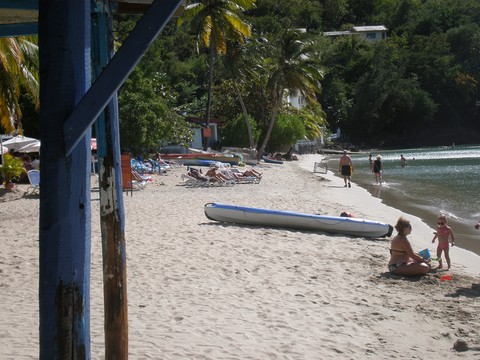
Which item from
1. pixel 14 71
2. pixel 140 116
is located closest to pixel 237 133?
pixel 140 116

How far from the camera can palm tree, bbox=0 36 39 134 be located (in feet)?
42.3

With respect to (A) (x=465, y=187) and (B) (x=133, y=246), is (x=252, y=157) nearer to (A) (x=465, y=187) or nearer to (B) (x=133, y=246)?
(A) (x=465, y=187)

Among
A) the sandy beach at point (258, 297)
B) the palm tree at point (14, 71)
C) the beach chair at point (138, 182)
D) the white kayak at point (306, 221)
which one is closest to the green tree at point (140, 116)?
the beach chair at point (138, 182)

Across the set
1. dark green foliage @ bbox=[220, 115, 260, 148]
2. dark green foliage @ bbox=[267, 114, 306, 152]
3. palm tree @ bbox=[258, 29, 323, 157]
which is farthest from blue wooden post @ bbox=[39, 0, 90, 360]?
dark green foliage @ bbox=[267, 114, 306, 152]

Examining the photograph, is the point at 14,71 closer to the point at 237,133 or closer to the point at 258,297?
the point at 258,297

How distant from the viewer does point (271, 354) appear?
5453mm

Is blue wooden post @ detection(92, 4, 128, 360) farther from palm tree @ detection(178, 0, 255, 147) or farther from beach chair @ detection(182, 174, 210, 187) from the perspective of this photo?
palm tree @ detection(178, 0, 255, 147)

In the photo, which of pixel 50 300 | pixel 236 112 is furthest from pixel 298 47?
pixel 50 300

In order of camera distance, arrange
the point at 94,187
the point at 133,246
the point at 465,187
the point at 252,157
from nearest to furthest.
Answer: the point at 133,246 → the point at 94,187 → the point at 465,187 → the point at 252,157

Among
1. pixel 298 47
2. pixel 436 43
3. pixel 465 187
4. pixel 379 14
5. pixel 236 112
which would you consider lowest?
pixel 465 187

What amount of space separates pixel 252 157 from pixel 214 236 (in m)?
27.7

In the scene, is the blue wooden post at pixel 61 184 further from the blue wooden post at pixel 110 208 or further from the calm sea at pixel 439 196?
the calm sea at pixel 439 196

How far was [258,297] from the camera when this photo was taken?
292 inches

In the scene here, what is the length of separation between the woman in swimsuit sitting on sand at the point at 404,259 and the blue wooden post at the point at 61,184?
710 centimetres
